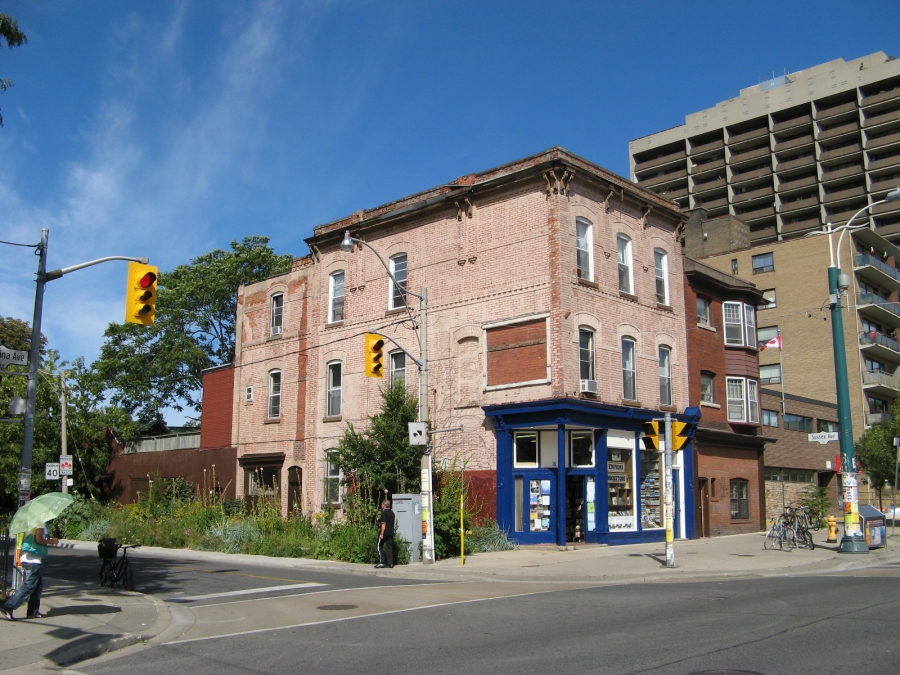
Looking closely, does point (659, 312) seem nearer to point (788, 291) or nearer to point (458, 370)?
point (458, 370)

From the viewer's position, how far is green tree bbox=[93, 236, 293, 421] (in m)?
50.5

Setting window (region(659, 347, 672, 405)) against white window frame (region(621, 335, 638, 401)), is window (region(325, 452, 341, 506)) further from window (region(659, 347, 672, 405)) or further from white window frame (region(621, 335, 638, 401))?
window (region(659, 347, 672, 405))

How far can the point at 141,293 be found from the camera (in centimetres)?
1443

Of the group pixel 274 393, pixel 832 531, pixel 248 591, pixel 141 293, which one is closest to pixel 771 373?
pixel 832 531

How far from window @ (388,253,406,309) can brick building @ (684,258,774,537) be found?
34.3 ft

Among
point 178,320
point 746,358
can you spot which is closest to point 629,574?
point 746,358

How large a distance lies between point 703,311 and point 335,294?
14233mm

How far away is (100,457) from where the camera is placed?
42344 millimetres

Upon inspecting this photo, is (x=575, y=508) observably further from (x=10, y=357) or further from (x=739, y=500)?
(x=10, y=357)

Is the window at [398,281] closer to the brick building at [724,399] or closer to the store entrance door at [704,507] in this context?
the brick building at [724,399]

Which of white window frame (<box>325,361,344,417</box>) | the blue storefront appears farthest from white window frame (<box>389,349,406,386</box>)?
the blue storefront

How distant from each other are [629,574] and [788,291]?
4358 cm

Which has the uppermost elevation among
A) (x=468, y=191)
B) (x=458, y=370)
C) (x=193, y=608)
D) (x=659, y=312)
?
(x=468, y=191)

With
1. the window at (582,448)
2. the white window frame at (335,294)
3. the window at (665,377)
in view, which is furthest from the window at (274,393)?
the window at (665,377)
